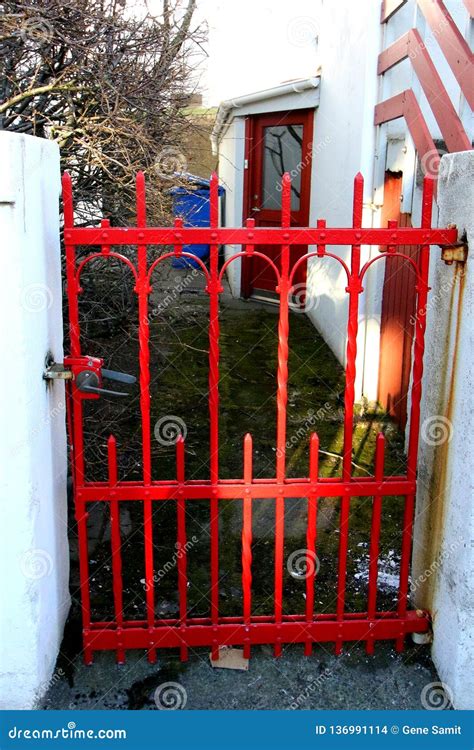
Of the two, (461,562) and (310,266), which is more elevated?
(310,266)

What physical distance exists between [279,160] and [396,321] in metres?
4.96

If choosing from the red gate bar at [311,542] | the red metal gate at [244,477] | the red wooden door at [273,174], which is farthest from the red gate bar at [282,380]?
the red wooden door at [273,174]

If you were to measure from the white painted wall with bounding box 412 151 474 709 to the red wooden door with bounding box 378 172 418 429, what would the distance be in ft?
7.34

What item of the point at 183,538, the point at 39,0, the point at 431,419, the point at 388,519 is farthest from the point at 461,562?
the point at 39,0

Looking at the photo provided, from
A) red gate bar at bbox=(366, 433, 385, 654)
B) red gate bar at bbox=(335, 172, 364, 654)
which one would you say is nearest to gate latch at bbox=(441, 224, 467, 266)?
red gate bar at bbox=(335, 172, 364, 654)

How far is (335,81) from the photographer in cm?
739

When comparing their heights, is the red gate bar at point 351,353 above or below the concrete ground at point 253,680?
above

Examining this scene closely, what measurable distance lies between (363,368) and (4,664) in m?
4.13

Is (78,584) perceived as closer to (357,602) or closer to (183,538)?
(183,538)

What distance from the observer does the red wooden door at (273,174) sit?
909 cm

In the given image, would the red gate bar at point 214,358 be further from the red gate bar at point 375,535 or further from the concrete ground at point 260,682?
the red gate bar at point 375,535

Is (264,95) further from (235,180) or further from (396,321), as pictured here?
(396,321)

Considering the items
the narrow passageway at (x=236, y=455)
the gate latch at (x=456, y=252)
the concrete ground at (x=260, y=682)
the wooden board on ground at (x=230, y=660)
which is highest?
the gate latch at (x=456, y=252)

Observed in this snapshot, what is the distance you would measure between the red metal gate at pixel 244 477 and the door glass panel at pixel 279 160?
6945mm
